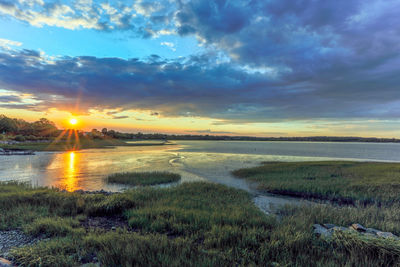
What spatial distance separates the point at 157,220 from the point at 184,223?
1.20 meters

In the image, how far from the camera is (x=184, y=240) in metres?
6.13

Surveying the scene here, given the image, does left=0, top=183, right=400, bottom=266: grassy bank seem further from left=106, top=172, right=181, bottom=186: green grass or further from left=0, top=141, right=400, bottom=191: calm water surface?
left=106, top=172, right=181, bottom=186: green grass

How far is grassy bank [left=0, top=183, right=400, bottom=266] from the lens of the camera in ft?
16.7

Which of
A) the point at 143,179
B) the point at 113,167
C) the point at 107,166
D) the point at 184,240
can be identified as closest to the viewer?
the point at 184,240

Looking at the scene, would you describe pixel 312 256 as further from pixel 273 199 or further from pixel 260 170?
pixel 260 170

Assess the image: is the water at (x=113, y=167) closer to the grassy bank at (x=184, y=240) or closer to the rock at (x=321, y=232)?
the rock at (x=321, y=232)

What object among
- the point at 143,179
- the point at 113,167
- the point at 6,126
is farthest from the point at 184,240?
the point at 6,126

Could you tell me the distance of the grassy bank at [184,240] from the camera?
201 inches

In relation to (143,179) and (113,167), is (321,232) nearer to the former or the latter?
(143,179)

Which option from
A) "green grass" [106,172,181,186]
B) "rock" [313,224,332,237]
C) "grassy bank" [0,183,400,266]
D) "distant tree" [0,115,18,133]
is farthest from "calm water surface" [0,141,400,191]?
"distant tree" [0,115,18,133]

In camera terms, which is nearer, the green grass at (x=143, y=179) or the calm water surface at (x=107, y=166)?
the green grass at (x=143, y=179)

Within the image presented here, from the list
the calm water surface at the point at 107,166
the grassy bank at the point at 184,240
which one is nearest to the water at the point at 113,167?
the calm water surface at the point at 107,166

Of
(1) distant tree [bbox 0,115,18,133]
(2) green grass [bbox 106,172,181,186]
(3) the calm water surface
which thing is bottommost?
(3) the calm water surface

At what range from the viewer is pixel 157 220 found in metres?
8.22
